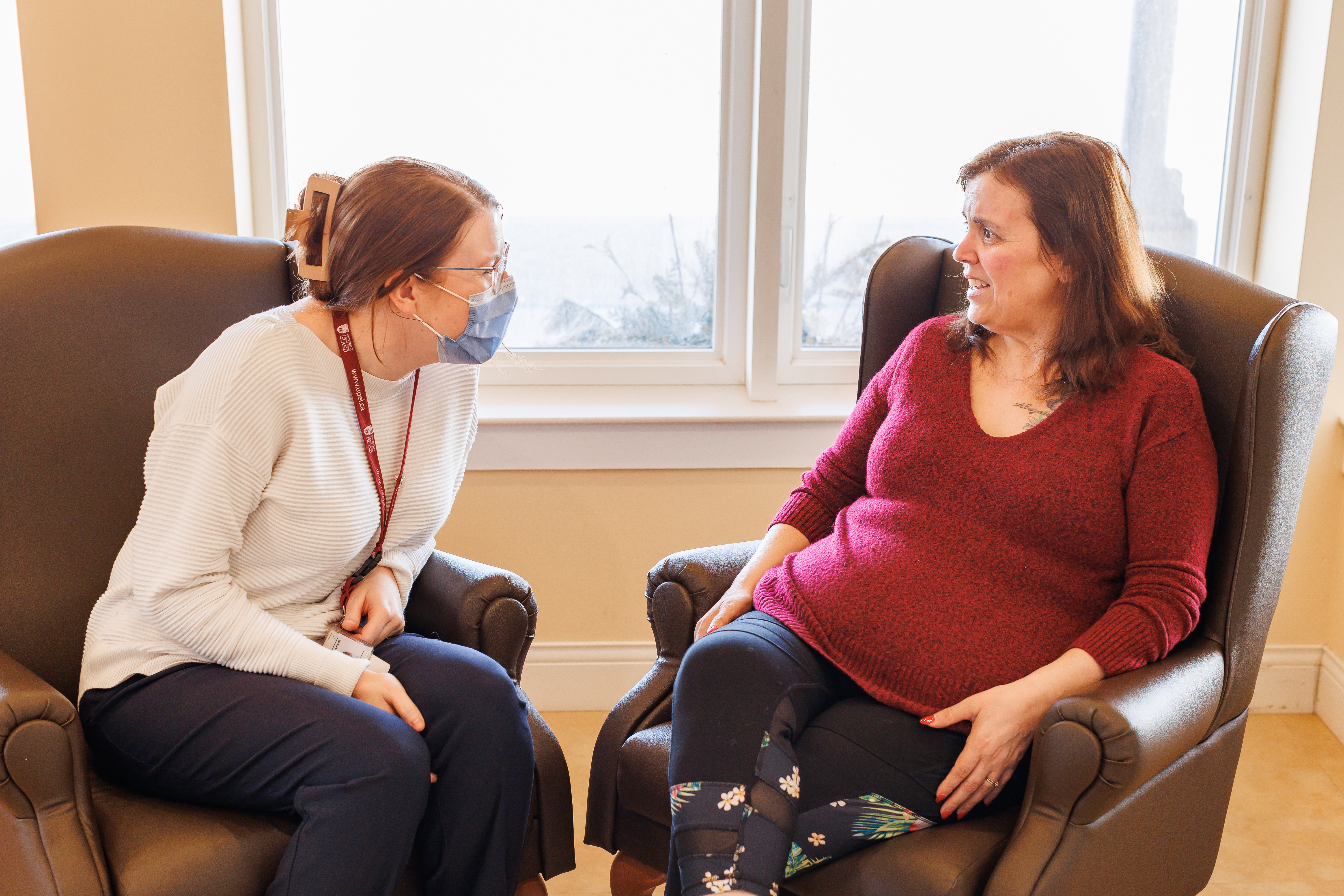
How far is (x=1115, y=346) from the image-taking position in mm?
1358

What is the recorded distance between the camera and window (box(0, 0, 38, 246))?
1915mm

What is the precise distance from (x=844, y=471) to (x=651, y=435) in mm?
691

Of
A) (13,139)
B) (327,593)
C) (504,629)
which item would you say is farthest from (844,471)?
(13,139)

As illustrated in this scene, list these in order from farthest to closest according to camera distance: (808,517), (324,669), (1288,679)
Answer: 1. (1288,679)
2. (808,517)
3. (324,669)

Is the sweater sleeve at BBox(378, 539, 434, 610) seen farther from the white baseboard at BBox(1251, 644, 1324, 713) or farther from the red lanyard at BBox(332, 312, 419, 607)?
the white baseboard at BBox(1251, 644, 1324, 713)

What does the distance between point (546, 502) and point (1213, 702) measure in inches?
55.7

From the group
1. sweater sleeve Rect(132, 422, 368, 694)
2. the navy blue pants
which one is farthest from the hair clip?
the navy blue pants

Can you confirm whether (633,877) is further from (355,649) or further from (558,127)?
(558,127)

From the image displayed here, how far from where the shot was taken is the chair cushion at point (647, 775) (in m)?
1.34

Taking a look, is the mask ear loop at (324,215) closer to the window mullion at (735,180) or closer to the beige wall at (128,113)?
the beige wall at (128,113)

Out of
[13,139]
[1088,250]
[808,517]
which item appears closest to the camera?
[1088,250]

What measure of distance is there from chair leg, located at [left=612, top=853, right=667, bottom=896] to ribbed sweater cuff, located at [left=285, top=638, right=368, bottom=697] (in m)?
0.47

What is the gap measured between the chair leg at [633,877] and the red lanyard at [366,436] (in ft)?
1.82

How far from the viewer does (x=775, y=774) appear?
1.18 m
